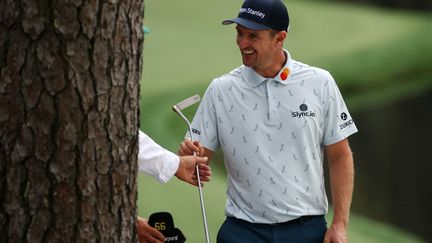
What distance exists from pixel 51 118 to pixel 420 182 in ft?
25.2

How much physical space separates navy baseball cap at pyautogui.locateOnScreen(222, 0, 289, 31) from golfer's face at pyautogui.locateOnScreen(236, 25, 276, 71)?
29 mm

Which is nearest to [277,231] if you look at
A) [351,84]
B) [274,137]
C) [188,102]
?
[274,137]

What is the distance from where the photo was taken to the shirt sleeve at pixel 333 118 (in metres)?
5.60

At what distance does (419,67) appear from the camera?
16203 millimetres

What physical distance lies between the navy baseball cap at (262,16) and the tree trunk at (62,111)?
3.87 feet

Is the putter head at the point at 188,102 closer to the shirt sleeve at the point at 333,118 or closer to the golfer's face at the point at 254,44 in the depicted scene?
the golfer's face at the point at 254,44

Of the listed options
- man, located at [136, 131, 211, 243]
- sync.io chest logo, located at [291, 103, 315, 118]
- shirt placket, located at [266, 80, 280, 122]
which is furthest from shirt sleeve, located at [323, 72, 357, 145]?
man, located at [136, 131, 211, 243]

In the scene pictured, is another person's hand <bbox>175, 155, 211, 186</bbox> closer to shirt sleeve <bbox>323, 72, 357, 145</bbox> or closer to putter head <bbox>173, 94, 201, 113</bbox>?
putter head <bbox>173, 94, 201, 113</bbox>

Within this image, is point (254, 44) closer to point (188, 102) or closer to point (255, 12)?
point (255, 12)

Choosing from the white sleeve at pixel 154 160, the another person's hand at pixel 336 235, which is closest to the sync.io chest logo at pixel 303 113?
the another person's hand at pixel 336 235

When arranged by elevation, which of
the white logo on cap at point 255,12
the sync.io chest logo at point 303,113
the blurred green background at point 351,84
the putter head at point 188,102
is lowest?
the blurred green background at point 351,84

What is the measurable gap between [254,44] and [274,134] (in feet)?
1.24

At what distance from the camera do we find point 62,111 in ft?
14.0

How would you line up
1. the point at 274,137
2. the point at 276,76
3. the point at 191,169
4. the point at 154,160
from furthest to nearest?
1. the point at 276,76
2. the point at 274,137
3. the point at 191,169
4. the point at 154,160
